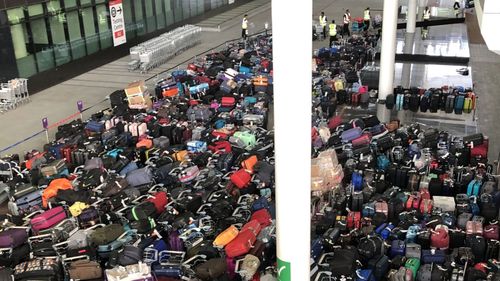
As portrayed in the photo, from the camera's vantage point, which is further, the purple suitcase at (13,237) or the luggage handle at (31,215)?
the luggage handle at (31,215)

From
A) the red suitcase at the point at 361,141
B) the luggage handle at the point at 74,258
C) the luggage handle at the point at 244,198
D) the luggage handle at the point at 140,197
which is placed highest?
the red suitcase at the point at 361,141

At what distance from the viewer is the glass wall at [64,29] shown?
64.4ft

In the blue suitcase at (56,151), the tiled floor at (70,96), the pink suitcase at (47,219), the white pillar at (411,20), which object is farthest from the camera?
the white pillar at (411,20)

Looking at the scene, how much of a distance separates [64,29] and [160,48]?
3951mm

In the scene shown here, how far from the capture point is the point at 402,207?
9.52 m

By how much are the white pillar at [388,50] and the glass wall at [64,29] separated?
499 inches

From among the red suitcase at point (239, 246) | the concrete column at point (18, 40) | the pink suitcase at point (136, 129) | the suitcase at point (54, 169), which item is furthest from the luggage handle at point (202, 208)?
the concrete column at point (18, 40)

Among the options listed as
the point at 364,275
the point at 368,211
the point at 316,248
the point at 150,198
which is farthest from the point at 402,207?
the point at 150,198

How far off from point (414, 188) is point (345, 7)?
2764 centimetres

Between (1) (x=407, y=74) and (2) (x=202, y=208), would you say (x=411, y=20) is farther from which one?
(2) (x=202, y=208)

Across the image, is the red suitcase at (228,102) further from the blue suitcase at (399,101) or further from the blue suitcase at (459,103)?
Answer: the blue suitcase at (459,103)

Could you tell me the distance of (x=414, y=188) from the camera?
1041cm

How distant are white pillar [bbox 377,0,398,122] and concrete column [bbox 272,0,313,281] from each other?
10.3 metres

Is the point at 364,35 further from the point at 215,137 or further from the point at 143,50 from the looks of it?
the point at 215,137
